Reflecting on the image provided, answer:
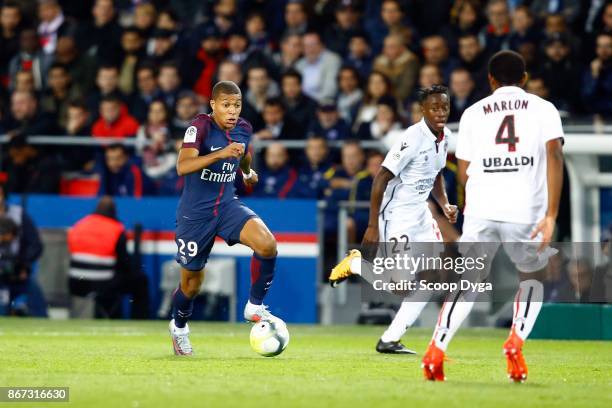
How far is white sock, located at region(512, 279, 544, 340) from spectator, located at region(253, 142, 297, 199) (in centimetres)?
846

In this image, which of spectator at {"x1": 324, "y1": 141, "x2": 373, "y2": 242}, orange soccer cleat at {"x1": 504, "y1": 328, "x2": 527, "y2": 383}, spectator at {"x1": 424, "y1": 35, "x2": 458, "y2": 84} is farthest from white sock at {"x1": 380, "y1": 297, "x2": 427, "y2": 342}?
spectator at {"x1": 424, "y1": 35, "x2": 458, "y2": 84}

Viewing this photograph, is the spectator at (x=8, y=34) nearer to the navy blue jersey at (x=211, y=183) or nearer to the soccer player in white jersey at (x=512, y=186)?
the navy blue jersey at (x=211, y=183)

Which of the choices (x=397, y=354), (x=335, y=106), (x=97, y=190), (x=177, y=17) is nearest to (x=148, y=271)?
(x=97, y=190)

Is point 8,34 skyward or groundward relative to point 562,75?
skyward

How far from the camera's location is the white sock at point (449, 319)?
8.13 metres

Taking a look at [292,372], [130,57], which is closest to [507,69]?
[292,372]

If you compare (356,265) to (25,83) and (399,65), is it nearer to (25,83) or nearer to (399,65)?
(399,65)

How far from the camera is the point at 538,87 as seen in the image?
1546 cm

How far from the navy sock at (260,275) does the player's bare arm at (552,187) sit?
277 cm

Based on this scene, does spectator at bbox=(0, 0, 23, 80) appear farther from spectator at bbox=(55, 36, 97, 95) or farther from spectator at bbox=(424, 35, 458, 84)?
spectator at bbox=(424, 35, 458, 84)

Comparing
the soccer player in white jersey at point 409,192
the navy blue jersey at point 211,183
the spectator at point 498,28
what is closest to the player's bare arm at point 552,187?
the soccer player in white jersey at point 409,192

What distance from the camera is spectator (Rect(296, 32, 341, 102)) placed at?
18.0m

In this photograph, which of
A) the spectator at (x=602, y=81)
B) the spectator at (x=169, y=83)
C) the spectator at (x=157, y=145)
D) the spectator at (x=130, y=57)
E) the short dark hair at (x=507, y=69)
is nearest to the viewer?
the short dark hair at (x=507, y=69)

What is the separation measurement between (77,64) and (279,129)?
4091mm
